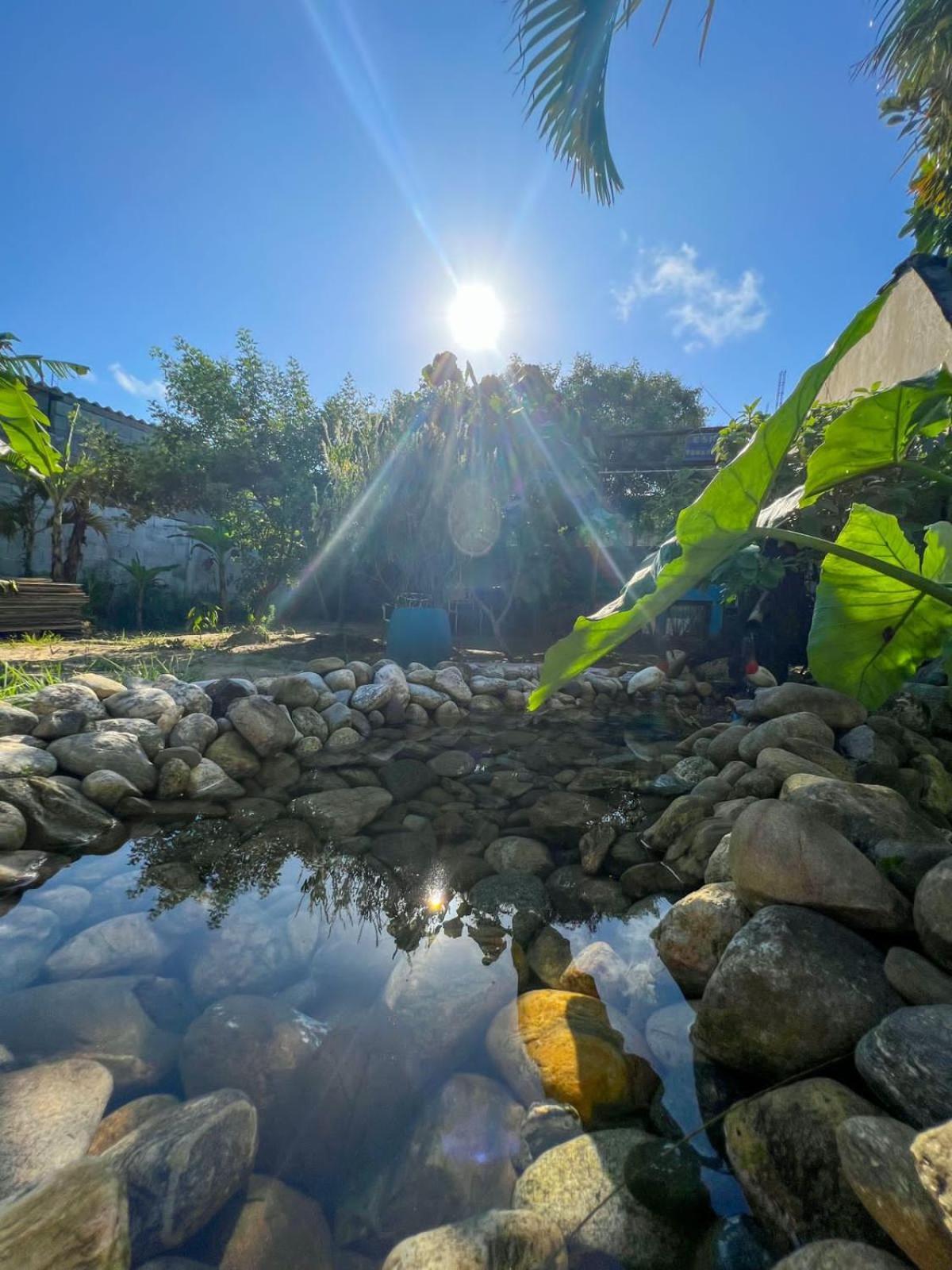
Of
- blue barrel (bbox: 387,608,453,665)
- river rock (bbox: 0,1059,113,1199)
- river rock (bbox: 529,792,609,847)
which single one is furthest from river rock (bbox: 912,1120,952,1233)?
blue barrel (bbox: 387,608,453,665)

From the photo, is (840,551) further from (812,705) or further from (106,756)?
(106,756)

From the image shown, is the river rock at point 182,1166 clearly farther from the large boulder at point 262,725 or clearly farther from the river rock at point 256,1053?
the large boulder at point 262,725

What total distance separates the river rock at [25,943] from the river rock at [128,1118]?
55cm

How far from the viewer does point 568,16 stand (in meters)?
2.47

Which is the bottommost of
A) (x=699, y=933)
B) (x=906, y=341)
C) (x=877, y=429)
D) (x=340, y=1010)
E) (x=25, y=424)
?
(x=340, y=1010)

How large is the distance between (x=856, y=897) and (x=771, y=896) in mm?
172

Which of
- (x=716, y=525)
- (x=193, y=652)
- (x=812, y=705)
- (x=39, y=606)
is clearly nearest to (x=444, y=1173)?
(x=716, y=525)

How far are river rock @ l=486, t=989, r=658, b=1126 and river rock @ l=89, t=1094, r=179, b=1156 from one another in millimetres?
690

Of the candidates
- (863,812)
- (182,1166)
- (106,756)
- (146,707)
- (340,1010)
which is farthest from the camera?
(146,707)

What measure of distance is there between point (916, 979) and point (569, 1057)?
0.73 metres

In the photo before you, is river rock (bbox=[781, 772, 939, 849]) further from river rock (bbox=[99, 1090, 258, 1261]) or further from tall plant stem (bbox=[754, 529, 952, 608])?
river rock (bbox=[99, 1090, 258, 1261])

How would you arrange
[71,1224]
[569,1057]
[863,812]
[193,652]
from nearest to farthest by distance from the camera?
[71,1224], [569,1057], [863,812], [193,652]

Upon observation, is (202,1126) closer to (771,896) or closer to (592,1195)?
(592,1195)

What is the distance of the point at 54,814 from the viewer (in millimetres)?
2119
